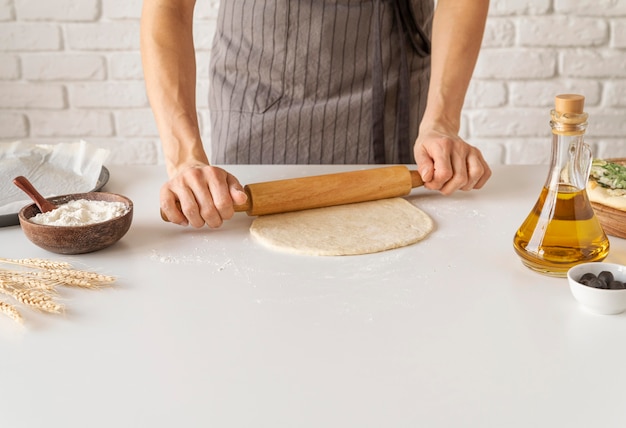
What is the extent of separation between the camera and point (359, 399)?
2.13 feet

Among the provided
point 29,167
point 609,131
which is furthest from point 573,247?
point 609,131

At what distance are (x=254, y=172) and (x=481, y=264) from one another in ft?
1.68

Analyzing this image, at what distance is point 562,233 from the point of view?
0.86 meters

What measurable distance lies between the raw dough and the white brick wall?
1.24 m

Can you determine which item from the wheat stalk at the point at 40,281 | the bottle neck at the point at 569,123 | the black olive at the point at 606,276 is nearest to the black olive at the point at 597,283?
the black olive at the point at 606,276

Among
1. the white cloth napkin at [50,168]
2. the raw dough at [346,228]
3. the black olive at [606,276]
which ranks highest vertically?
the black olive at [606,276]

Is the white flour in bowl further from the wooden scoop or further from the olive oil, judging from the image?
the olive oil

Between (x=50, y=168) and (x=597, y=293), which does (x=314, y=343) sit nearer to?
(x=597, y=293)

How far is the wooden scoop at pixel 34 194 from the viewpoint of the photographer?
100 cm

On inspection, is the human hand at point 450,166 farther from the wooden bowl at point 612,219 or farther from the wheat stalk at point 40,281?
the wheat stalk at point 40,281

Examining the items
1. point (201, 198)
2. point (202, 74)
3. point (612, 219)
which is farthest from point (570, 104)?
point (202, 74)

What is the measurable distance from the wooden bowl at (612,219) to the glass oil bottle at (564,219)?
12cm

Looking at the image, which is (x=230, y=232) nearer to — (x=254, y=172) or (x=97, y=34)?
(x=254, y=172)

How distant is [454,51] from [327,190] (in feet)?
1.38
